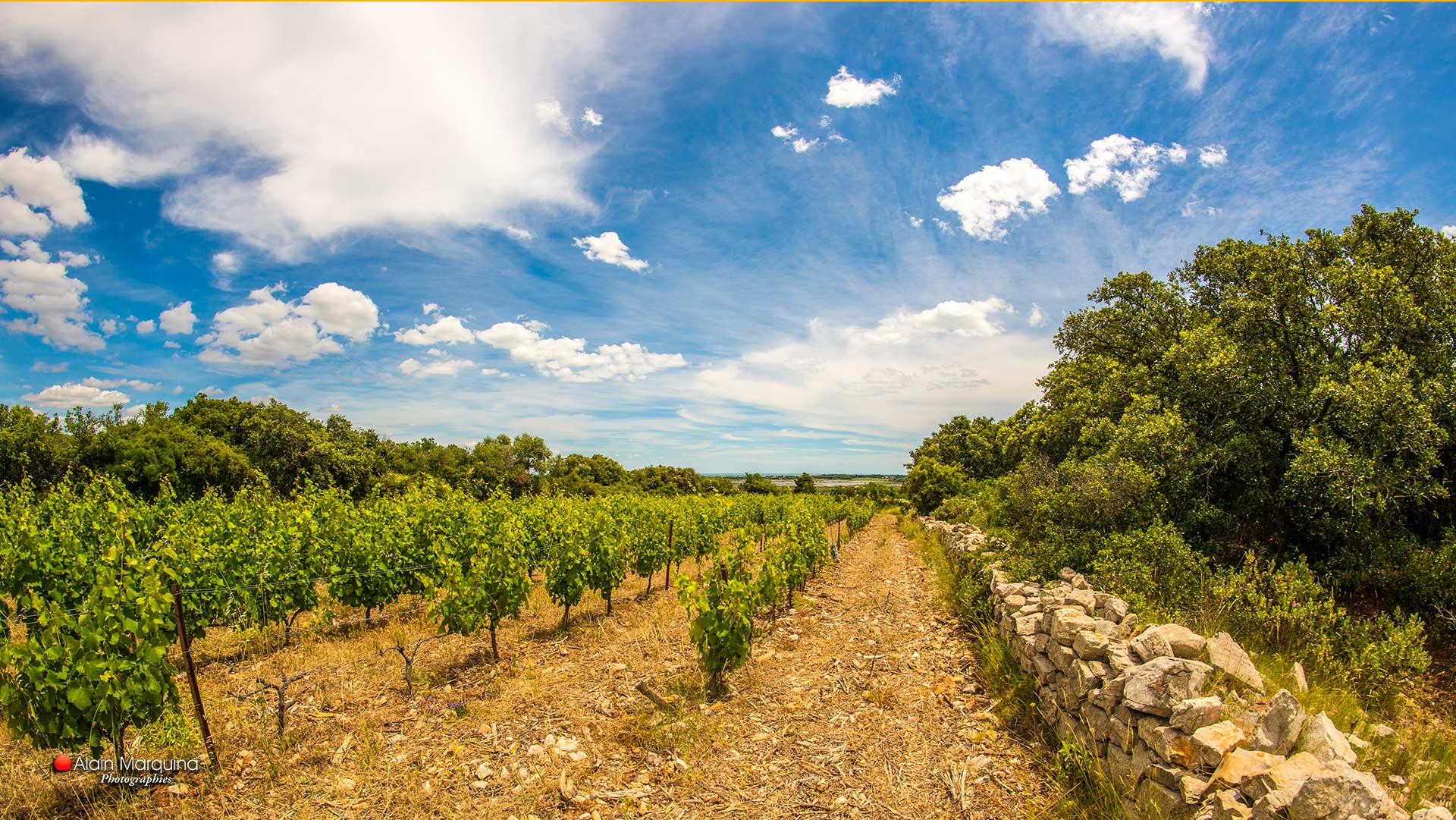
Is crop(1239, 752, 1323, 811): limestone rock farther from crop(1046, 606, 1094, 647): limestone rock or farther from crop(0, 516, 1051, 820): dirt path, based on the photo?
crop(1046, 606, 1094, 647): limestone rock

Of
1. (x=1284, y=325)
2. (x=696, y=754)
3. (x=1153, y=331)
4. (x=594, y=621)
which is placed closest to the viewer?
(x=696, y=754)

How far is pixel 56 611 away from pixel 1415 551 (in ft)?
56.7

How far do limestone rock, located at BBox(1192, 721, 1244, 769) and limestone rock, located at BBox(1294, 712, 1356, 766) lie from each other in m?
0.34

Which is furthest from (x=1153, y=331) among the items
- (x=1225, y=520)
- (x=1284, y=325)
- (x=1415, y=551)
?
(x=1415, y=551)

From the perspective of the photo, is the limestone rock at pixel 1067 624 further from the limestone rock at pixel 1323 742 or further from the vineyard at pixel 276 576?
the vineyard at pixel 276 576

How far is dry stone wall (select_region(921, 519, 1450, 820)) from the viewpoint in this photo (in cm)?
349

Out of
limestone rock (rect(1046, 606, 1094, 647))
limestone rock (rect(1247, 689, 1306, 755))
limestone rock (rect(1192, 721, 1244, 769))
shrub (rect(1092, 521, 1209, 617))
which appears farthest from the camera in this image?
shrub (rect(1092, 521, 1209, 617))

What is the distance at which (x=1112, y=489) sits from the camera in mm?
11250

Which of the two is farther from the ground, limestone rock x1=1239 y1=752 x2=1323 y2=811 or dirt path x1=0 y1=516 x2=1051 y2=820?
limestone rock x1=1239 y1=752 x2=1323 y2=811

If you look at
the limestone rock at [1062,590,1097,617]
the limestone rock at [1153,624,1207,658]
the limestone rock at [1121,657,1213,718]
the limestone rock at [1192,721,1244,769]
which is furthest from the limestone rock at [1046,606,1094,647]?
A: the limestone rock at [1192,721,1244,769]

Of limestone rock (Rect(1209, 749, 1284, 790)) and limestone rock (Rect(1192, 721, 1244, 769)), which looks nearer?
limestone rock (Rect(1209, 749, 1284, 790))

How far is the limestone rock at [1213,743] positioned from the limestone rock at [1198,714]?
67mm

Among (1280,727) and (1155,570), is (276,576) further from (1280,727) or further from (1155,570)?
(1155,570)

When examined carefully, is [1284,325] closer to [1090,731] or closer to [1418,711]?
[1418,711]
